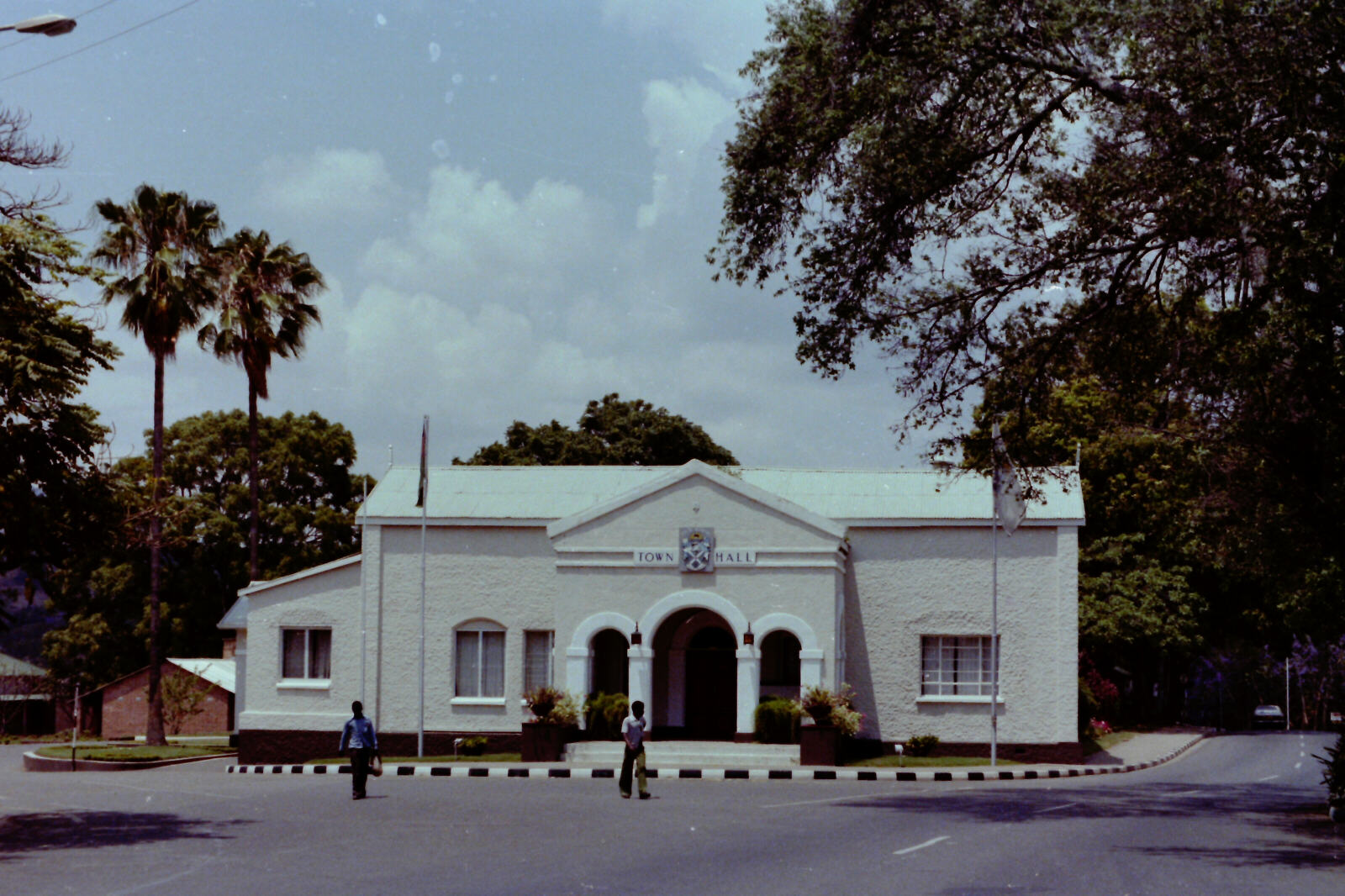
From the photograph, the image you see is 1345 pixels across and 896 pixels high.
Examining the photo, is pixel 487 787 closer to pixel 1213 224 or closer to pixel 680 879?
pixel 680 879

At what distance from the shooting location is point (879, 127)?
1872 centimetres

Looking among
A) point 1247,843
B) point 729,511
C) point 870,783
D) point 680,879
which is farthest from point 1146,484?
point 680,879

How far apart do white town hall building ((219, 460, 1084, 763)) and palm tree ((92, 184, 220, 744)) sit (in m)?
7.94

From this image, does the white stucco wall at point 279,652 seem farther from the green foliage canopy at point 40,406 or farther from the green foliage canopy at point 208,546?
the green foliage canopy at point 208,546

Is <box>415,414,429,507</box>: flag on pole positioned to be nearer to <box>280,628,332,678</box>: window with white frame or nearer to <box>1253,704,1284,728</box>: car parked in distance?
<box>280,628,332,678</box>: window with white frame

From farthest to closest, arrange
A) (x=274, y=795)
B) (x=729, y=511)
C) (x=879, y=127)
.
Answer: (x=729, y=511) → (x=274, y=795) → (x=879, y=127)

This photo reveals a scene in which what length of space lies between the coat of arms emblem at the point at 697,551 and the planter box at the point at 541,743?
4.42 m

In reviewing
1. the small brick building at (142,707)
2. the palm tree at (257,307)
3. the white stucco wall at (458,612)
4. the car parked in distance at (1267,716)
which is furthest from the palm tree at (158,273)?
the car parked in distance at (1267,716)

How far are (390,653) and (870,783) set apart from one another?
41.0 feet

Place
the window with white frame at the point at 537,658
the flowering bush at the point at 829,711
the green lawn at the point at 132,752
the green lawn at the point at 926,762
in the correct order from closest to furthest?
1. the flowering bush at the point at 829,711
2. the green lawn at the point at 926,762
3. the window with white frame at the point at 537,658
4. the green lawn at the point at 132,752

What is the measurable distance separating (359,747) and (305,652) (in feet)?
44.7

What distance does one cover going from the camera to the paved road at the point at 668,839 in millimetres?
13078

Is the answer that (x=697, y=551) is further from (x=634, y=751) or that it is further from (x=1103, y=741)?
(x=1103, y=741)

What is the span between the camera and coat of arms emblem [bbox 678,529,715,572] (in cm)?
3250
